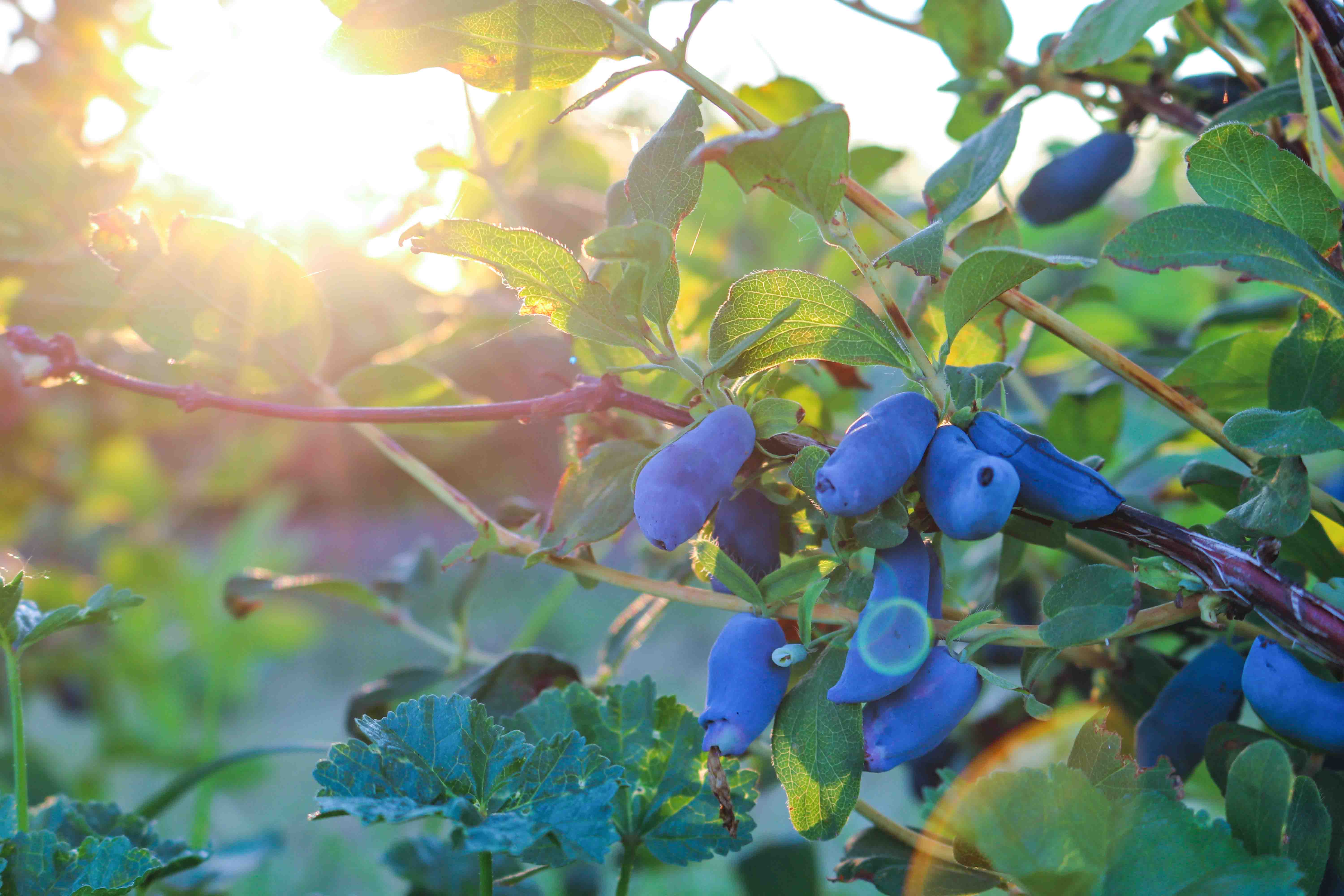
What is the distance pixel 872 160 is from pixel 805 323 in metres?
0.30

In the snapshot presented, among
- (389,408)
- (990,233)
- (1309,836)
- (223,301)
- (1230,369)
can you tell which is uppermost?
(223,301)

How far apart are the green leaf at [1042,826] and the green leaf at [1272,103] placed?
0.95 feet

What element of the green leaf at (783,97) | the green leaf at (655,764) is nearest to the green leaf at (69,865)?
the green leaf at (655,764)

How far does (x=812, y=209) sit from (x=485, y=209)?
45cm

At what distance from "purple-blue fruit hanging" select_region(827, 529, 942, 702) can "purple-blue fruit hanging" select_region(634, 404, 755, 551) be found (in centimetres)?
6

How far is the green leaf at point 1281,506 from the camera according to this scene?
0.31 m

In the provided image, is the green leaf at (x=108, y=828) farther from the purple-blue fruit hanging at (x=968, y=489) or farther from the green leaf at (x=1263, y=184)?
the green leaf at (x=1263, y=184)

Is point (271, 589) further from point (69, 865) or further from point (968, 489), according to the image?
point (968, 489)

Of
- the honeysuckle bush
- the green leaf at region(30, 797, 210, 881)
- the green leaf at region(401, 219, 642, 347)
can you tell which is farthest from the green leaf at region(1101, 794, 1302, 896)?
the green leaf at region(30, 797, 210, 881)

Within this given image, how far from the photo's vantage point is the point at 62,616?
13.7 inches

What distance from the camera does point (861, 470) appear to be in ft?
0.88

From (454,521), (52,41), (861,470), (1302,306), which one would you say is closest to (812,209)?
(861,470)

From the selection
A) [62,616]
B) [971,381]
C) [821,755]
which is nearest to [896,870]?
[821,755]

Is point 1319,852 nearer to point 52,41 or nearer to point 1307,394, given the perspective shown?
point 1307,394
